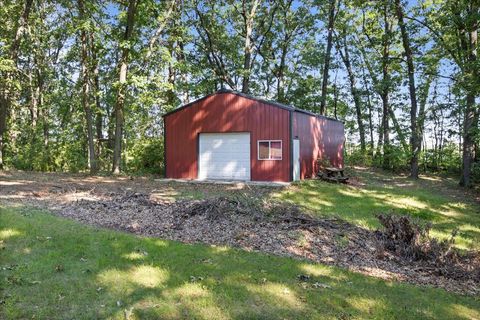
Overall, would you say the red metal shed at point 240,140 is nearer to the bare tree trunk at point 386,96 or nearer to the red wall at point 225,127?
the red wall at point 225,127

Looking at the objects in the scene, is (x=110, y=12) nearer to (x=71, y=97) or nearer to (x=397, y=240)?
(x=71, y=97)

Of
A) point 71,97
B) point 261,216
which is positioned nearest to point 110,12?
point 71,97

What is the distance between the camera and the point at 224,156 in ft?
53.6

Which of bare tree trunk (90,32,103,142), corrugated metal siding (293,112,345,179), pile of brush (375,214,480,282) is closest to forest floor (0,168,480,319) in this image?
pile of brush (375,214,480,282)

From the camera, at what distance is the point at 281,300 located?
4051 mm

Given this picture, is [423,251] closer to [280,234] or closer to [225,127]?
[280,234]

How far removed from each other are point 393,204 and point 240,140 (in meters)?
6.70

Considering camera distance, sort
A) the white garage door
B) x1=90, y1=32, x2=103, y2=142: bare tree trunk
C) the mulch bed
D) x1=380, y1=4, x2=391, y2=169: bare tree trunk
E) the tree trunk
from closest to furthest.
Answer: the mulch bed → the white garage door → x1=90, y1=32, x2=103, y2=142: bare tree trunk → the tree trunk → x1=380, y1=4, x2=391, y2=169: bare tree trunk

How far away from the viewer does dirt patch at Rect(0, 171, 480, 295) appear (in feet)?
18.6

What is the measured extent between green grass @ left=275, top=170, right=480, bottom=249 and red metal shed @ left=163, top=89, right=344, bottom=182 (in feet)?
5.12

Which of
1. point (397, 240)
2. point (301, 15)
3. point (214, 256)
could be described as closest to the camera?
point (214, 256)

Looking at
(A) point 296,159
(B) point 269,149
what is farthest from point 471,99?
(B) point 269,149

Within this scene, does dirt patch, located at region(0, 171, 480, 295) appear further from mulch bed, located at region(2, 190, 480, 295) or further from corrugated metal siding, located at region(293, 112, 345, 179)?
corrugated metal siding, located at region(293, 112, 345, 179)

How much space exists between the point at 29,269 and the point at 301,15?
2413 centimetres
